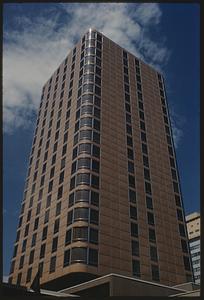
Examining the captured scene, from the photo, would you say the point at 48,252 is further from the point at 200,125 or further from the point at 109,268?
the point at 200,125

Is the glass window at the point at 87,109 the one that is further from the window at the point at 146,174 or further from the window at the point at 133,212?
the window at the point at 133,212

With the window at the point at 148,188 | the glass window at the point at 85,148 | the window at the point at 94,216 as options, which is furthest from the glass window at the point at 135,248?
the glass window at the point at 85,148

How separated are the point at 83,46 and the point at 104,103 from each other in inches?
528

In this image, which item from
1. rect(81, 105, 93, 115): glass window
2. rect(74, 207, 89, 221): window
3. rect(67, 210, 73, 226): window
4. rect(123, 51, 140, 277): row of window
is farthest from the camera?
rect(81, 105, 93, 115): glass window

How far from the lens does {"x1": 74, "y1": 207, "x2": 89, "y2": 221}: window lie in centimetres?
4091

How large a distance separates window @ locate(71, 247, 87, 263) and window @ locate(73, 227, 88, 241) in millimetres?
1252

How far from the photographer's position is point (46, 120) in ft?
204

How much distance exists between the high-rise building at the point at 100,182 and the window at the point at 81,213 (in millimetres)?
121

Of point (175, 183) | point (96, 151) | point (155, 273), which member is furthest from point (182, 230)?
point (96, 151)

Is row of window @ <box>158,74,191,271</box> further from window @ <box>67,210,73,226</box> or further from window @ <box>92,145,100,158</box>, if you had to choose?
A: window @ <box>67,210,73,226</box>

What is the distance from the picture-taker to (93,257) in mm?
38688

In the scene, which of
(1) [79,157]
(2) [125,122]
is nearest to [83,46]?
(2) [125,122]

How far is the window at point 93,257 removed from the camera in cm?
3828

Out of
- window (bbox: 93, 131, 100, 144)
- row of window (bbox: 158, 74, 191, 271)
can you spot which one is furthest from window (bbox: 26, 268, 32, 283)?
row of window (bbox: 158, 74, 191, 271)
